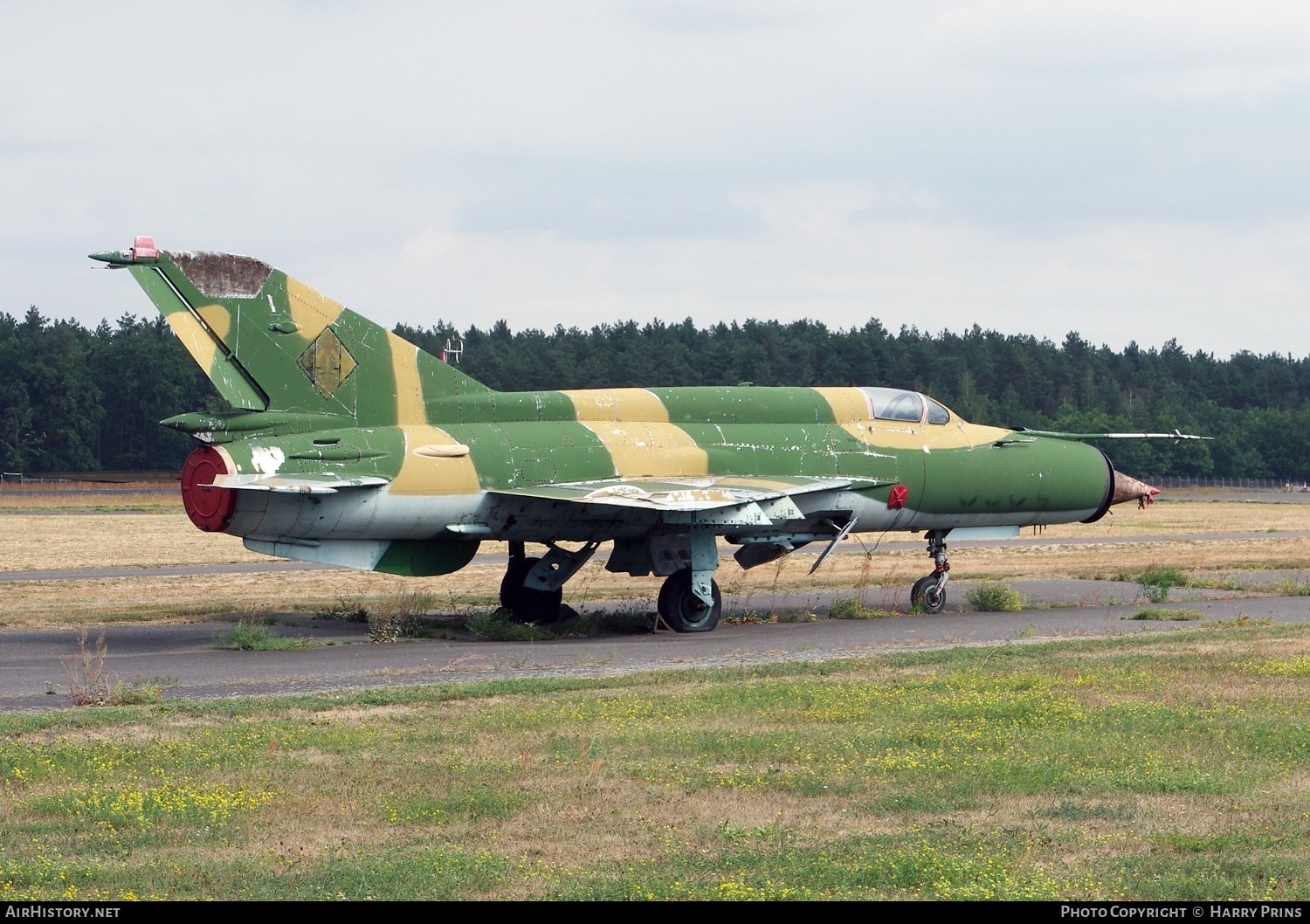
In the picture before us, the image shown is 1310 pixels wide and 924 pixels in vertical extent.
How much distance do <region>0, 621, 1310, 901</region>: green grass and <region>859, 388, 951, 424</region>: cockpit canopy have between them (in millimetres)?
8571

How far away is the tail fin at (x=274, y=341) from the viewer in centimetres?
1805

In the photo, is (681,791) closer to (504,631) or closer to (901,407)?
(504,631)

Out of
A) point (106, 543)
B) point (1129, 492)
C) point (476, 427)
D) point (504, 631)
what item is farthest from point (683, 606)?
point (106, 543)

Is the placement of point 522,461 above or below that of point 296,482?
above

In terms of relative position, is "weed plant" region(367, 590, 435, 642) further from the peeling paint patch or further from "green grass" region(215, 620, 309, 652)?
the peeling paint patch

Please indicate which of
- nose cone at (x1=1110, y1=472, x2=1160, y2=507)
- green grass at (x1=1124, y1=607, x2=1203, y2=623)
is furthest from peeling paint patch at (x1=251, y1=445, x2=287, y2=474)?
nose cone at (x1=1110, y1=472, x2=1160, y2=507)

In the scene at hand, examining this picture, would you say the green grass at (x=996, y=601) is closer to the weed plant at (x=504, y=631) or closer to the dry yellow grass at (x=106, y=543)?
the weed plant at (x=504, y=631)

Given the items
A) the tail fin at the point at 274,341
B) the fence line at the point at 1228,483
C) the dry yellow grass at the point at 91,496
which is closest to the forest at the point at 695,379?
the fence line at the point at 1228,483

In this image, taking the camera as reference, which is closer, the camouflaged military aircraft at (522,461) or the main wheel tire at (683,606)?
the camouflaged military aircraft at (522,461)

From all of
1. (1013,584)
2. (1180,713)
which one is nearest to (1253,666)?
(1180,713)

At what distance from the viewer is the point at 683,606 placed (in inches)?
789

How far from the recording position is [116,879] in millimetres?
7250

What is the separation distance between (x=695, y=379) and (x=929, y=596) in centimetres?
6202
